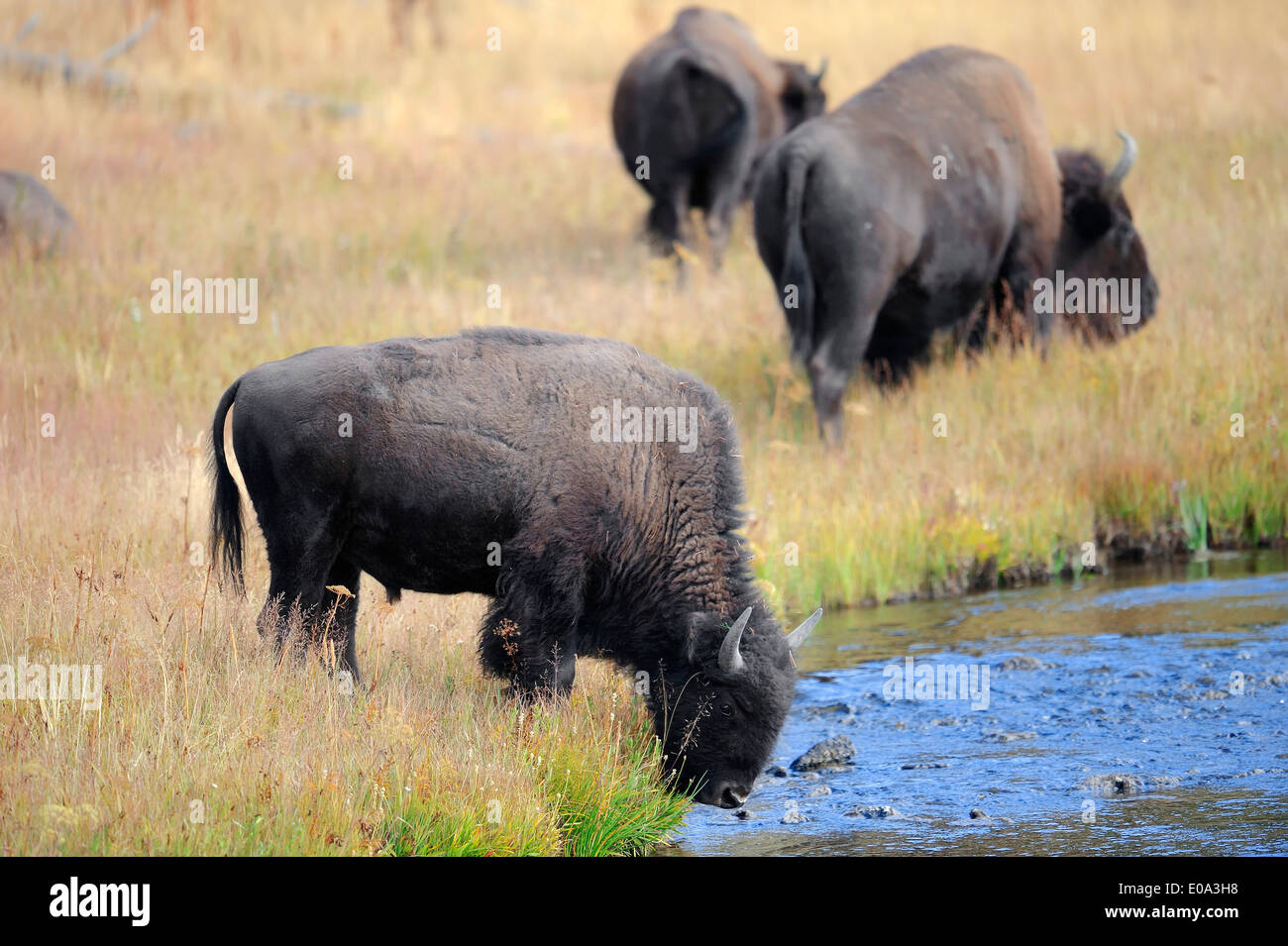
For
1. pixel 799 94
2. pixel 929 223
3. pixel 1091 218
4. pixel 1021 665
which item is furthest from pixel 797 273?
pixel 799 94

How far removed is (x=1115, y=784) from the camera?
5.67 m

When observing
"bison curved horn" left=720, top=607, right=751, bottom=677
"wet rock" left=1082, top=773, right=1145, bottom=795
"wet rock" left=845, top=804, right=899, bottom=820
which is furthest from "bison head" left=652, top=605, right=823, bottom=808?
"wet rock" left=1082, top=773, right=1145, bottom=795

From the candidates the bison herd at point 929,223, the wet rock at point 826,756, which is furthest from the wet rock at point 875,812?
the bison herd at point 929,223

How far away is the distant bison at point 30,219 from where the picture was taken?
41.9 feet

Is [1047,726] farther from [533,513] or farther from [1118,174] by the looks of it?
[1118,174]

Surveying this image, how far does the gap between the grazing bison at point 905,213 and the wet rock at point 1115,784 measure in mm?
4397

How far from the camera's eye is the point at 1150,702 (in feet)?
21.7

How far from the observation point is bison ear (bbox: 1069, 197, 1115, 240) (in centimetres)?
1112

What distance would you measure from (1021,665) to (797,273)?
10.6 feet

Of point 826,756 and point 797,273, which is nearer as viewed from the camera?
point 826,756

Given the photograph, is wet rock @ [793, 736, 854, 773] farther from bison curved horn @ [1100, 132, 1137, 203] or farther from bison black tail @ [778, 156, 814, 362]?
bison curved horn @ [1100, 132, 1137, 203]

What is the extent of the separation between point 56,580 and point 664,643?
2601 millimetres
